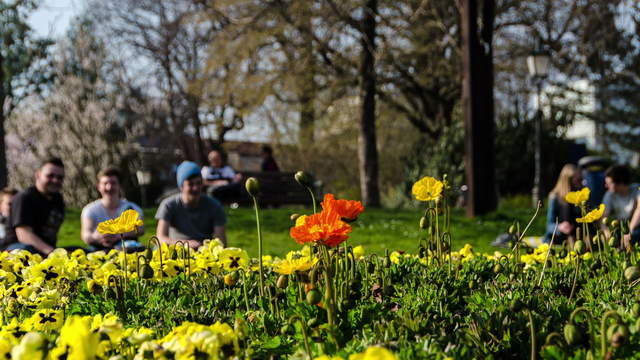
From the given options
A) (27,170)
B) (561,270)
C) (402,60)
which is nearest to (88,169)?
(27,170)

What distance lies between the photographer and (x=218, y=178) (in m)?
12.3

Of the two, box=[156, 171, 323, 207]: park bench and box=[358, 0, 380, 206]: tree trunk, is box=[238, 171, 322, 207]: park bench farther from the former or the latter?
box=[358, 0, 380, 206]: tree trunk

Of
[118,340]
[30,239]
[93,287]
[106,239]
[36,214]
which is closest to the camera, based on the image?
[118,340]

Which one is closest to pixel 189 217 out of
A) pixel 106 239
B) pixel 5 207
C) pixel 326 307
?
pixel 106 239

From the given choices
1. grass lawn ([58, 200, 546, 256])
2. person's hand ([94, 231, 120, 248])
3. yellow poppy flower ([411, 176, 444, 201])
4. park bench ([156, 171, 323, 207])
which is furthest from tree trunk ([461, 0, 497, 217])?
yellow poppy flower ([411, 176, 444, 201])

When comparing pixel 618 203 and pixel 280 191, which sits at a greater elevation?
pixel 280 191

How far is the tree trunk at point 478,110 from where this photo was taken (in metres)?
10.7

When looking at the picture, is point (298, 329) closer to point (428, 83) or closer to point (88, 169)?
point (428, 83)

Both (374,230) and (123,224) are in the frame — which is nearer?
(123,224)

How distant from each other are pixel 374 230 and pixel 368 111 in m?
5.46

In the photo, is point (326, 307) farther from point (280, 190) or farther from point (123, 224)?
point (280, 190)

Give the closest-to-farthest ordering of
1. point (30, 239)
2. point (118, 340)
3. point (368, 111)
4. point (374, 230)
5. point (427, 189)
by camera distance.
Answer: point (118, 340)
point (427, 189)
point (30, 239)
point (374, 230)
point (368, 111)

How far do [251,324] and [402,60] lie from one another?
1387cm

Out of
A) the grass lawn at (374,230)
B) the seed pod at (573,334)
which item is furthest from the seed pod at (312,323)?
the grass lawn at (374,230)
